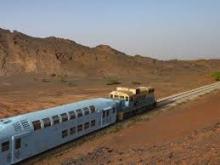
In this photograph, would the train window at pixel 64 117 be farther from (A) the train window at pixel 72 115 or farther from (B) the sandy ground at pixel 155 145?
(B) the sandy ground at pixel 155 145

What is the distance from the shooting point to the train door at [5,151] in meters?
20.1

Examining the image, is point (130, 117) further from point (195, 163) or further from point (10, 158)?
point (195, 163)

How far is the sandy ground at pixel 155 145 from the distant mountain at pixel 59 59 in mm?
74455

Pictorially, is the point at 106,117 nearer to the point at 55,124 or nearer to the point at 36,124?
the point at 55,124

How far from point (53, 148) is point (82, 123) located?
3.41m

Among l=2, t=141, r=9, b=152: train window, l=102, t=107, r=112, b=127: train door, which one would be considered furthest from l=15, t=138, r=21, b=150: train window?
l=102, t=107, r=112, b=127: train door

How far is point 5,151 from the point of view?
20328mm

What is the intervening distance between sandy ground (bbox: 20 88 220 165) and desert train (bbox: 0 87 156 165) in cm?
95

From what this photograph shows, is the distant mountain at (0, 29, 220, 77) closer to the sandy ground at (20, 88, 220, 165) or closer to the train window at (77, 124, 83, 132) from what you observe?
the sandy ground at (20, 88, 220, 165)

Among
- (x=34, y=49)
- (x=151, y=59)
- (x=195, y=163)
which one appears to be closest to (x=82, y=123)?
(x=195, y=163)

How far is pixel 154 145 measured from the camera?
80.1 feet

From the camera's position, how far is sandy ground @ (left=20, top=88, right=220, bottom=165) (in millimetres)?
18531

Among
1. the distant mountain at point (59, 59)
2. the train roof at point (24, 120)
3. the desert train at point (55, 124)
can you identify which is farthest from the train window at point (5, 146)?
the distant mountain at point (59, 59)

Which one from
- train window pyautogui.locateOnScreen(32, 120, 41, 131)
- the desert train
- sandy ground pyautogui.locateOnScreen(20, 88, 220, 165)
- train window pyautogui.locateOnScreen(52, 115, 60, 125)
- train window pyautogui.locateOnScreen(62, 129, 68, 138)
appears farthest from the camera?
train window pyautogui.locateOnScreen(62, 129, 68, 138)
